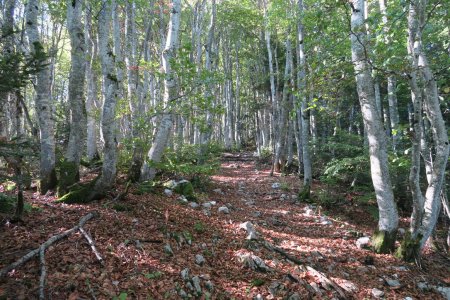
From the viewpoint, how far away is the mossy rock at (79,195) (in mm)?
5578

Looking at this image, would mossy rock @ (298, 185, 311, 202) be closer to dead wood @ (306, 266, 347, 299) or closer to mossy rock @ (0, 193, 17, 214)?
dead wood @ (306, 266, 347, 299)

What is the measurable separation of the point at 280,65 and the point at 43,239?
65.9 feet

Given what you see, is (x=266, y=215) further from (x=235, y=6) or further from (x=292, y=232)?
(x=235, y=6)

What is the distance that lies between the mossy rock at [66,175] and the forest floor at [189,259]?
26 centimetres

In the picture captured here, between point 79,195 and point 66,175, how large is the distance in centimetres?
62

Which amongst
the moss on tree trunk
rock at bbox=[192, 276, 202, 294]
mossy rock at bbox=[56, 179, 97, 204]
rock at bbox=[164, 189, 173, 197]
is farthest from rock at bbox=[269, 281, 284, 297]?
the moss on tree trunk

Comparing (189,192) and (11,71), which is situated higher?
(11,71)

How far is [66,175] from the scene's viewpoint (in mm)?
5953

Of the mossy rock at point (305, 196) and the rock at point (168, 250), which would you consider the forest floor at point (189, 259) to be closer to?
the rock at point (168, 250)

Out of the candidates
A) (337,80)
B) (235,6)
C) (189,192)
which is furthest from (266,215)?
(235,6)

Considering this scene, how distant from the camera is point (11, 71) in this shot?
331cm

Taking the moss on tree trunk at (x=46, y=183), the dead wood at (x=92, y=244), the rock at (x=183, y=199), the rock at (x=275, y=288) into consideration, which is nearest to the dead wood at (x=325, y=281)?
the rock at (x=275, y=288)

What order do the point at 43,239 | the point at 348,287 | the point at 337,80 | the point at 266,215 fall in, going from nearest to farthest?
the point at 43,239 < the point at 348,287 < the point at 337,80 < the point at 266,215

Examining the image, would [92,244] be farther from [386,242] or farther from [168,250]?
[386,242]
